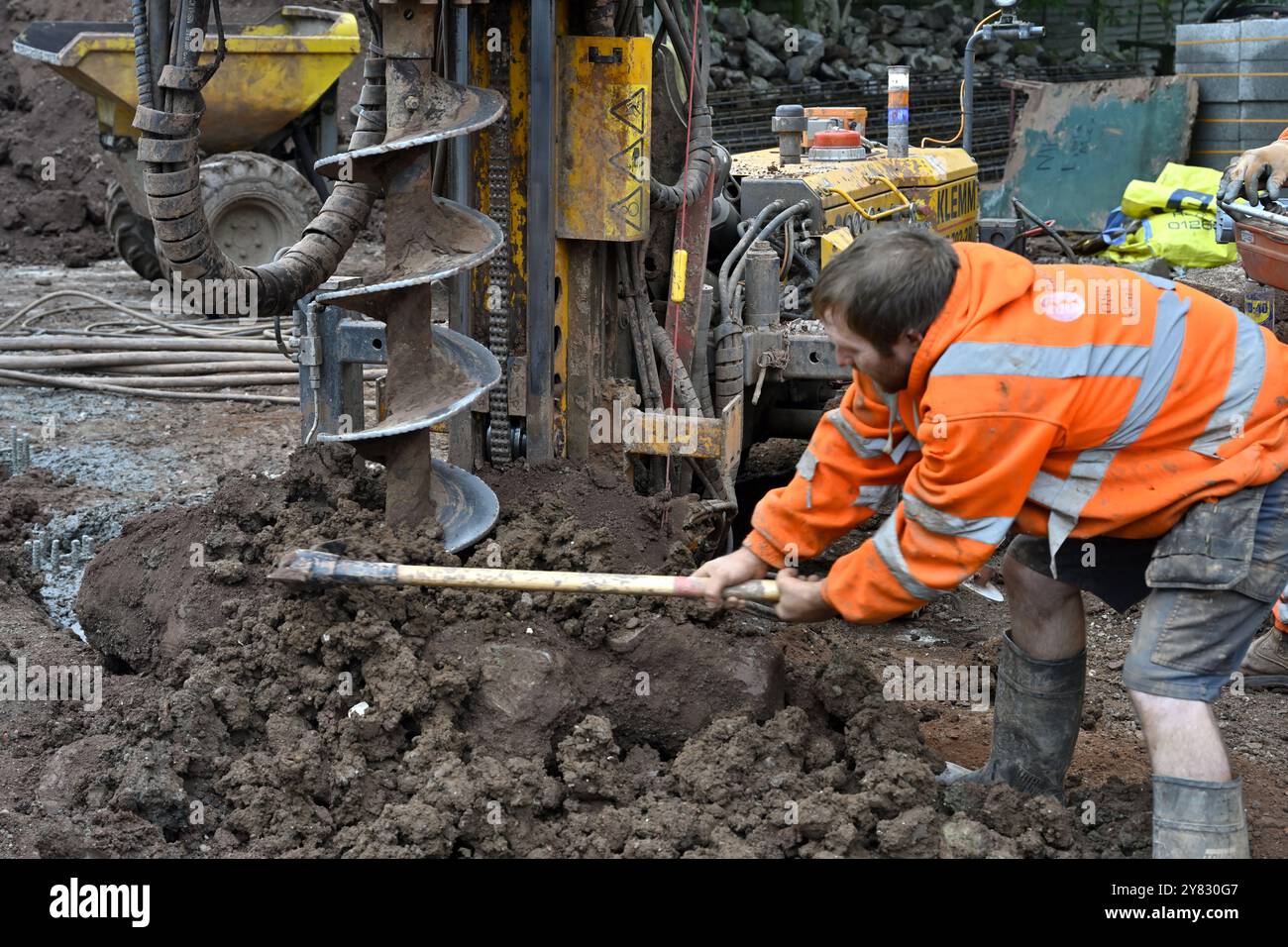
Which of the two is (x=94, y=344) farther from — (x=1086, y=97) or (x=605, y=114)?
(x=1086, y=97)

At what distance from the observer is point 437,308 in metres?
5.75

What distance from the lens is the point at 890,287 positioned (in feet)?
9.48

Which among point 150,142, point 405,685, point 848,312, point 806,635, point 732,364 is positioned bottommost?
point 806,635

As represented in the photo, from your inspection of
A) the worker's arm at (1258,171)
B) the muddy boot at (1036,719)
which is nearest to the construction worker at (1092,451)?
the muddy boot at (1036,719)

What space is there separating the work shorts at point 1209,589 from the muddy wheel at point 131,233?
9.07m

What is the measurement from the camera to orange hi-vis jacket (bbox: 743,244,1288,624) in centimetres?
286

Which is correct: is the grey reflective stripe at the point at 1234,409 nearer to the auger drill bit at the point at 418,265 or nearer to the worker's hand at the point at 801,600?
the worker's hand at the point at 801,600

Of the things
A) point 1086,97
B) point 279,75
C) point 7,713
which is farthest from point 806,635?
point 1086,97

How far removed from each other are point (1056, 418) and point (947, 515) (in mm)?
292

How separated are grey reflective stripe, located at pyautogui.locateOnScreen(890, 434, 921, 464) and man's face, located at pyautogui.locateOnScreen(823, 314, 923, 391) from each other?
0.71 ft

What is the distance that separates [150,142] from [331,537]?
1.22m

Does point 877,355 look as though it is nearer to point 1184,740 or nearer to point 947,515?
point 947,515

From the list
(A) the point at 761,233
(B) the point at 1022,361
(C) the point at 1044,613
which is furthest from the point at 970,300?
(A) the point at 761,233
